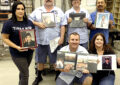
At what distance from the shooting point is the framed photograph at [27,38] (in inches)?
79.6

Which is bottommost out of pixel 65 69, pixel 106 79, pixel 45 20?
pixel 106 79

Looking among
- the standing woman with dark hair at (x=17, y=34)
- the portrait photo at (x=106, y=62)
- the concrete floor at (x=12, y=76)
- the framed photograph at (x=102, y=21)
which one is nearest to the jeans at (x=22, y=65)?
the standing woman with dark hair at (x=17, y=34)

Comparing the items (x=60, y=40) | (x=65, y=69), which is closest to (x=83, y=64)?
(x=65, y=69)

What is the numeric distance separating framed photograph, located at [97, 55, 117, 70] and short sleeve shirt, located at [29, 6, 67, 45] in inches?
32.3

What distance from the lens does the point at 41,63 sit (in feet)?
9.12

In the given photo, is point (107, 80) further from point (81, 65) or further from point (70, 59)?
point (70, 59)

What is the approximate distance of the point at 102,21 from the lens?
2602 mm

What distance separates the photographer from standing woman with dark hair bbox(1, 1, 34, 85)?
6.48 ft

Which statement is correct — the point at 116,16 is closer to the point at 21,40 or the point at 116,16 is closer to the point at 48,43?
the point at 48,43

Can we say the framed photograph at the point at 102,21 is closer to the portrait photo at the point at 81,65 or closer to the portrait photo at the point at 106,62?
the portrait photo at the point at 106,62

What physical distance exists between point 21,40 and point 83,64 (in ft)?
2.61

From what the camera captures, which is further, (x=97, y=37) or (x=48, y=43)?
(x=48, y=43)

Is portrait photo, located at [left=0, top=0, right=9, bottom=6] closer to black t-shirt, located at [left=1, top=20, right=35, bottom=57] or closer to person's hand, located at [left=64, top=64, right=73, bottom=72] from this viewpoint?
black t-shirt, located at [left=1, top=20, right=35, bottom=57]

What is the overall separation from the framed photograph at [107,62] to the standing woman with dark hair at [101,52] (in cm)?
13
